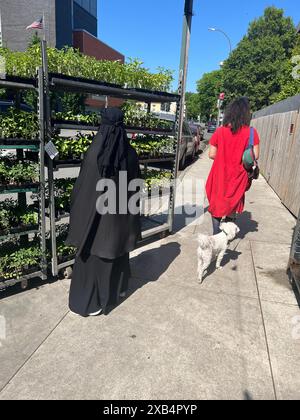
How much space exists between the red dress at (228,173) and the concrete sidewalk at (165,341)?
921 mm

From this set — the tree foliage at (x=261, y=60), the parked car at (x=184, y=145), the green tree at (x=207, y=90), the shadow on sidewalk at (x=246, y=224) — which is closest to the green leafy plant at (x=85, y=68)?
the shadow on sidewalk at (x=246, y=224)

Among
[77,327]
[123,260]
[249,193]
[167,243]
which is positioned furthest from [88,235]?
[249,193]

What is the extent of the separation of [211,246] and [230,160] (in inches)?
48.0

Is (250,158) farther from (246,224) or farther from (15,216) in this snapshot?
(15,216)

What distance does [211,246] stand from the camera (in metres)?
3.93

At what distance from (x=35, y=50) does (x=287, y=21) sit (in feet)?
157

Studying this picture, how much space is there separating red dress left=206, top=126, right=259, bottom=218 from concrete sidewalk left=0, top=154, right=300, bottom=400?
92 cm

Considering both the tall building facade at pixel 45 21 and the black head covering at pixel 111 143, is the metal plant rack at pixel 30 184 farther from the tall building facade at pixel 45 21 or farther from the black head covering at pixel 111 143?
the tall building facade at pixel 45 21

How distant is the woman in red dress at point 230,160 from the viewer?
4109 millimetres

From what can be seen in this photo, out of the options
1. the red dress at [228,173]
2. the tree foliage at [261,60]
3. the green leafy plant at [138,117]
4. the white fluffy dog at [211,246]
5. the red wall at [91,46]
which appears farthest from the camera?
the red wall at [91,46]

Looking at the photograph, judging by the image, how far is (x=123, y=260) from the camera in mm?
3369

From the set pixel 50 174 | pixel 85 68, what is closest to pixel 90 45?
pixel 85 68

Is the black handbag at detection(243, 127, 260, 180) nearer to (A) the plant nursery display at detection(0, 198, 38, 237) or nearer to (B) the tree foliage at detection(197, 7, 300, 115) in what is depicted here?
(A) the plant nursery display at detection(0, 198, 38, 237)

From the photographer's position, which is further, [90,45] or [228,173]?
[90,45]
